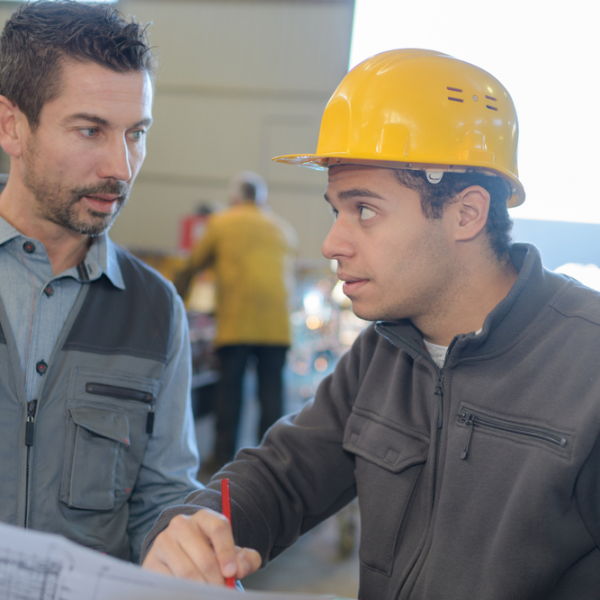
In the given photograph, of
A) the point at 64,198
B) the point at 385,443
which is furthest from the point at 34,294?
the point at 385,443

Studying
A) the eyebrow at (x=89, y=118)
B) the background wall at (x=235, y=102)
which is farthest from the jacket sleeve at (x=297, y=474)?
the background wall at (x=235, y=102)

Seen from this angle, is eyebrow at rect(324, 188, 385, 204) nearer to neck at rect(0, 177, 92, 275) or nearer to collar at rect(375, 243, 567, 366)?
collar at rect(375, 243, 567, 366)

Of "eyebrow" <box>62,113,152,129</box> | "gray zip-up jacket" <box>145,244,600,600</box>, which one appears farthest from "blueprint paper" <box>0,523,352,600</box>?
"eyebrow" <box>62,113,152,129</box>

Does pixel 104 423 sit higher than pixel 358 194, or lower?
lower

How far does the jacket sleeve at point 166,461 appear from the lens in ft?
4.25

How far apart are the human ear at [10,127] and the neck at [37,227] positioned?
69mm

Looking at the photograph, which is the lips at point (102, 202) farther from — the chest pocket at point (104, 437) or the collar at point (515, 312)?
the collar at point (515, 312)

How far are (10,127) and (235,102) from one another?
8.23 meters

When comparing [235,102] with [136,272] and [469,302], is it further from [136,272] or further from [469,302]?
[469,302]

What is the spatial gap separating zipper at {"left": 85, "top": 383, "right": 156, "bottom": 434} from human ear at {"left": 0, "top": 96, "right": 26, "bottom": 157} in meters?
0.54

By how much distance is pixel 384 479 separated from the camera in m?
1.14

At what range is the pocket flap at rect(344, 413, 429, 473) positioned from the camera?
3.64 feet

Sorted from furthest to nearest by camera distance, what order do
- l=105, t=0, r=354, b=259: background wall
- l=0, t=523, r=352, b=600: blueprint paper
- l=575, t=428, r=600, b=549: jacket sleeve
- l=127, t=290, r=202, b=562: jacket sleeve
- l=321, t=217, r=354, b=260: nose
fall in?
1. l=105, t=0, r=354, b=259: background wall
2. l=127, t=290, r=202, b=562: jacket sleeve
3. l=321, t=217, r=354, b=260: nose
4. l=575, t=428, r=600, b=549: jacket sleeve
5. l=0, t=523, r=352, b=600: blueprint paper

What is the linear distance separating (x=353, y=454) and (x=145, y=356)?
0.52 m
